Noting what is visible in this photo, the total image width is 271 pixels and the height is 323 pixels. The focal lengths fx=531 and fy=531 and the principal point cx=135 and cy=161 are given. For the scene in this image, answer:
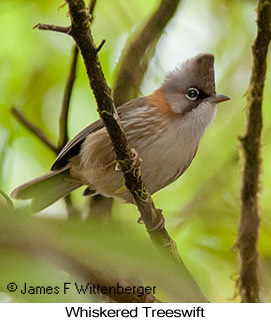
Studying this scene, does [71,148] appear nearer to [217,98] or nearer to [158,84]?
[158,84]

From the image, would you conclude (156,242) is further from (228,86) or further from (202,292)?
(228,86)

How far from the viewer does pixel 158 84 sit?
5.03 ft

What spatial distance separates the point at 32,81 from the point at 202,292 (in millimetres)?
770

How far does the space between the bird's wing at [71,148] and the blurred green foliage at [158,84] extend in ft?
0.14

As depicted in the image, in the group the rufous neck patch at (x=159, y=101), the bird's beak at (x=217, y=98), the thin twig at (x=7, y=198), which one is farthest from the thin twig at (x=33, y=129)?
the bird's beak at (x=217, y=98)

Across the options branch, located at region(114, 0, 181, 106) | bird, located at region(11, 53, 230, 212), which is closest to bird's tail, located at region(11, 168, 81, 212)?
bird, located at region(11, 53, 230, 212)

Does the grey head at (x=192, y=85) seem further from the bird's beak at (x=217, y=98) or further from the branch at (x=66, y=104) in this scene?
the branch at (x=66, y=104)

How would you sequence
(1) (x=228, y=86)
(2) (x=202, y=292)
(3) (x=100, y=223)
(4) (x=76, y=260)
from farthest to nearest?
1. (1) (x=228, y=86)
2. (2) (x=202, y=292)
3. (3) (x=100, y=223)
4. (4) (x=76, y=260)

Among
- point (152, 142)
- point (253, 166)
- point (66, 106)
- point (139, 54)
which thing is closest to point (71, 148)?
point (66, 106)

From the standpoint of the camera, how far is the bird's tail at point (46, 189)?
1.45 meters

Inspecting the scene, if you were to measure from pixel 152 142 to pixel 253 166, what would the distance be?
293 mm
